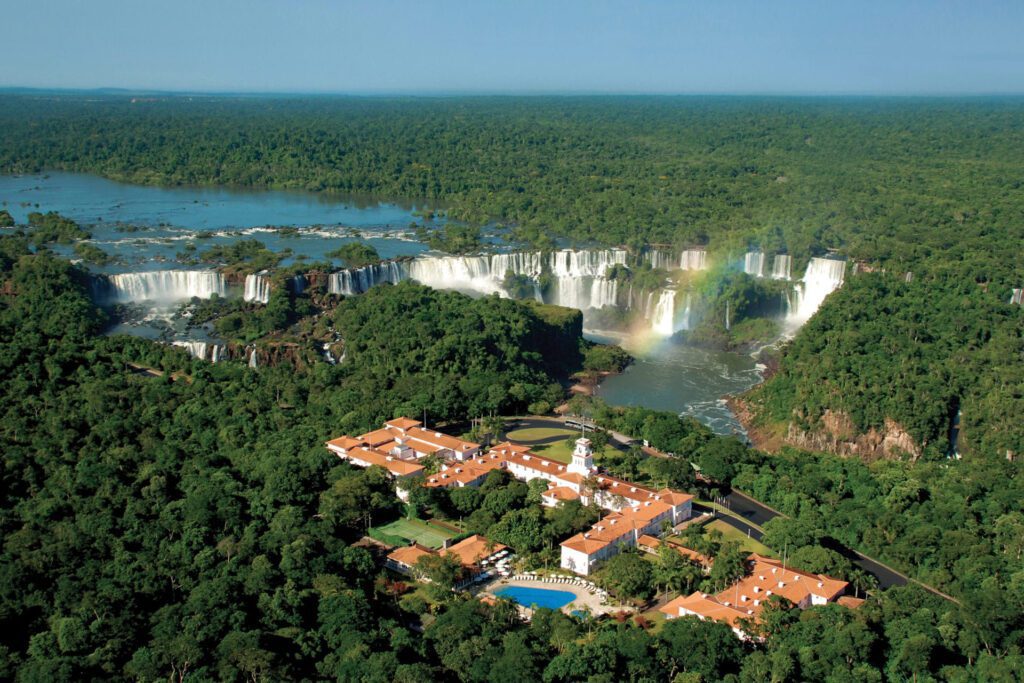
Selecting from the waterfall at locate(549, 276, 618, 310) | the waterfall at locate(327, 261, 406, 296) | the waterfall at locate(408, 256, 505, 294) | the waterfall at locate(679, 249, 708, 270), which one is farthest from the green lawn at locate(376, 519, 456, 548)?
the waterfall at locate(679, 249, 708, 270)

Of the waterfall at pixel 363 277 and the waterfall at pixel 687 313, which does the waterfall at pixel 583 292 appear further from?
the waterfall at pixel 363 277

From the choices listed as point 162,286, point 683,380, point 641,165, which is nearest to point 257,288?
point 162,286

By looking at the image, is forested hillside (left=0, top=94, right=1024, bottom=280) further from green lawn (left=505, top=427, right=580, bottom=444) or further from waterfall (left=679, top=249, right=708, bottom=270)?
green lawn (left=505, top=427, right=580, bottom=444)

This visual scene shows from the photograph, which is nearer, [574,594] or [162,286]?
[574,594]

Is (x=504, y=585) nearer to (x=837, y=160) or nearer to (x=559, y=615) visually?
(x=559, y=615)

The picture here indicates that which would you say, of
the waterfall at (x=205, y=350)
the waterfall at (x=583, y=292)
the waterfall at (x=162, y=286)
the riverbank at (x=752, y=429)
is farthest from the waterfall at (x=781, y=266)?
the waterfall at (x=205, y=350)

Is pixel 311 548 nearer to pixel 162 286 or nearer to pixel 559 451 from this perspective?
pixel 559 451

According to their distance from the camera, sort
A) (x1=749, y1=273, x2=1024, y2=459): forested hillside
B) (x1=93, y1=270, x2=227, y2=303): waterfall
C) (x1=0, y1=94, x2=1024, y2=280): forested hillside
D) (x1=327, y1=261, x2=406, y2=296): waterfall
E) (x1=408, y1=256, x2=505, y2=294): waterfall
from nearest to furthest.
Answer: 1. (x1=749, y1=273, x2=1024, y2=459): forested hillside
2. (x1=93, y1=270, x2=227, y2=303): waterfall
3. (x1=327, y1=261, x2=406, y2=296): waterfall
4. (x1=408, y1=256, x2=505, y2=294): waterfall
5. (x1=0, y1=94, x2=1024, y2=280): forested hillside
